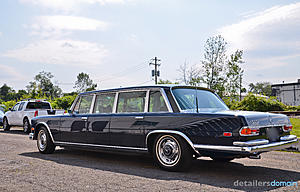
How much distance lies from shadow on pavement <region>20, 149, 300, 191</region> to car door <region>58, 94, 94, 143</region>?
515 millimetres

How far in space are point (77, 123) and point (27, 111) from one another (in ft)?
35.1

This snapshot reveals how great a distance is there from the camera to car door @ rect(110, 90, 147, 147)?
648 cm

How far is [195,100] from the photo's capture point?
21.2ft

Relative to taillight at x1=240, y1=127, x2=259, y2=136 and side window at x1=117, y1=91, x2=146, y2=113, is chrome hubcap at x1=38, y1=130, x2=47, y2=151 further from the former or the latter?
taillight at x1=240, y1=127, x2=259, y2=136

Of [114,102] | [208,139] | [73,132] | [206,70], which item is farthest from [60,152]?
[206,70]

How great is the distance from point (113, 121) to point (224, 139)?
8.54ft

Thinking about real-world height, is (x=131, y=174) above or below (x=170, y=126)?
below

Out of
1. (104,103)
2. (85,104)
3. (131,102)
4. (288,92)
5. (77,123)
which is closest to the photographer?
(131,102)

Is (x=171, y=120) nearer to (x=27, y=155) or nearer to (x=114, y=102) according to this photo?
(x=114, y=102)

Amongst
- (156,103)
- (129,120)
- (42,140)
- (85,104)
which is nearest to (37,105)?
(42,140)

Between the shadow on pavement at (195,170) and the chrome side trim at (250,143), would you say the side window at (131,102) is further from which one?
the chrome side trim at (250,143)

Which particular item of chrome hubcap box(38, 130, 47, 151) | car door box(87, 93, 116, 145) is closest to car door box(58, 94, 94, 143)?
car door box(87, 93, 116, 145)

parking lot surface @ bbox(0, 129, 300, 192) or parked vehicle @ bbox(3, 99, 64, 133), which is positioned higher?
parked vehicle @ bbox(3, 99, 64, 133)

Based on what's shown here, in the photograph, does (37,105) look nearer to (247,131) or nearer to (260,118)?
(260,118)
